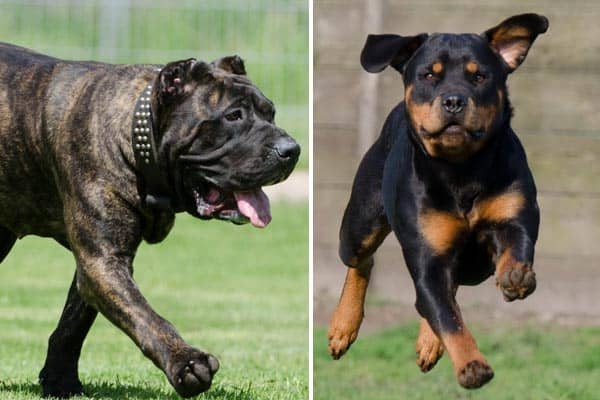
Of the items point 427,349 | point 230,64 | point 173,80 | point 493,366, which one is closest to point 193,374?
point 427,349

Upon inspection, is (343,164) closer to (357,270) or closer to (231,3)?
(357,270)

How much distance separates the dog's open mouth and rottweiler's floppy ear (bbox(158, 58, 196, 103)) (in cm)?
38

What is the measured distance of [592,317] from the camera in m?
9.78

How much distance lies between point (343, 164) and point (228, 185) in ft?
14.5

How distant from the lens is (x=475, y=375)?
4.40m

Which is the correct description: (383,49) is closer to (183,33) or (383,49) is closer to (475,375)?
(475,375)

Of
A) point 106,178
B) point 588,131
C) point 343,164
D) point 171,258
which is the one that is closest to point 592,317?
point 588,131

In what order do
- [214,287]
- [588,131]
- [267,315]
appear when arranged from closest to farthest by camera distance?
[588,131], [267,315], [214,287]

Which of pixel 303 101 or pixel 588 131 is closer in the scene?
pixel 588 131

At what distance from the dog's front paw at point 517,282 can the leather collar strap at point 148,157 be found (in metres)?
1.56

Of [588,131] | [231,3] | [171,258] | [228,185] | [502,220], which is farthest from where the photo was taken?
[231,3]

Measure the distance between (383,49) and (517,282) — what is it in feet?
2.99

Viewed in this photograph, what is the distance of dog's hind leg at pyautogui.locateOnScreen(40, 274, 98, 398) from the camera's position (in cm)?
657

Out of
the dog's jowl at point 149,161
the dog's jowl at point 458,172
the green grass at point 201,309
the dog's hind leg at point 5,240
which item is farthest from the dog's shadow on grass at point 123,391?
the dog's jowl at point 458,172
